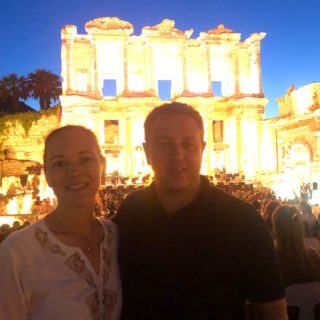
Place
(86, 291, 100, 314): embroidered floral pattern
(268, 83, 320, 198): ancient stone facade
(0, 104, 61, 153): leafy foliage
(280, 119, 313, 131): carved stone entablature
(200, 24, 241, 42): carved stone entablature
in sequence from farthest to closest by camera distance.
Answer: (0, 104, 61, 153): leafy foliage < (200, 24, 241, 42): carved stone entablature < (280, 119, 313, 131): carved stone entablature < (268, 83, 320, 198): ancient stone facade < (86, 291, 100, 314): embroidered floral pattern

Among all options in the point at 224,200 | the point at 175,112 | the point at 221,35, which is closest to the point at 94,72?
the point at 221,35

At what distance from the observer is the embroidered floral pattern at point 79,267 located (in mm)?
2461

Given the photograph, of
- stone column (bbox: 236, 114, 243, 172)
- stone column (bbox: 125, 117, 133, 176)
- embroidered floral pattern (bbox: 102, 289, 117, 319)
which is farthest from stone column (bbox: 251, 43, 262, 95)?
embroidered floral pattern (bbox: 102, 289, 117, 319)

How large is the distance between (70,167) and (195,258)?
0.95 m

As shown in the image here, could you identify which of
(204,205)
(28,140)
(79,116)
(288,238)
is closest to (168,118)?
(204,205)

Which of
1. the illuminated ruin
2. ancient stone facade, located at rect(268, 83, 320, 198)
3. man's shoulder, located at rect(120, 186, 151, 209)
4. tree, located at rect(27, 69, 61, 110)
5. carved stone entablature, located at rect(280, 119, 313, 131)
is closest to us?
man's shoulder, located at rect(120, 186, 151, 209)

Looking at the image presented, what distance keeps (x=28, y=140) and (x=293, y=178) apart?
25330 millimetres

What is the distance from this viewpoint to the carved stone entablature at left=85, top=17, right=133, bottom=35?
37.0 meters

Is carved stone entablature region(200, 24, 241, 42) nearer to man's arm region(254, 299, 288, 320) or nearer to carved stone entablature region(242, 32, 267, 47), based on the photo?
carved stone entablature region(242, 32, 267, 47)

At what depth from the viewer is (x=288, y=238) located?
178 inches

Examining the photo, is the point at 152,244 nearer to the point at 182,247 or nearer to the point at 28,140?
the point at 182,247

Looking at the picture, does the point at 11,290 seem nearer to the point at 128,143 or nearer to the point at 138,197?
the point at 138,197

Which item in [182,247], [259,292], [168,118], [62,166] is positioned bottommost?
[259,292]

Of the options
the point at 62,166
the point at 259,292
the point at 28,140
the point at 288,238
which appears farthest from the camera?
the point at 28,140
